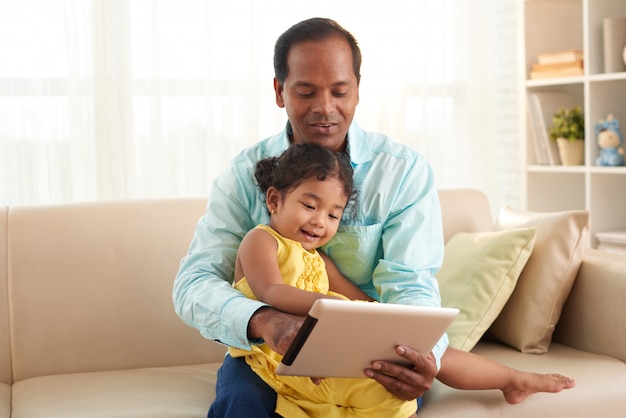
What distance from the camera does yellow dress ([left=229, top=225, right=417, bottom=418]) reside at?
1.66 metres

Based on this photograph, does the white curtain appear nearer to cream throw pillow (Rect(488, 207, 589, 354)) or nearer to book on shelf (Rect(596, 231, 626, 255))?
book on shelf (Rect(596, 231, 626, 255))

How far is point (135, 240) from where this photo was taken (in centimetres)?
229

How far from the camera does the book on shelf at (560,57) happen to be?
3.45 metres

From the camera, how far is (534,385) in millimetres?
1906

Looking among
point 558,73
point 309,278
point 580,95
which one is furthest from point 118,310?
point 580,95

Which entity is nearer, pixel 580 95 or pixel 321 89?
pixel 321 89

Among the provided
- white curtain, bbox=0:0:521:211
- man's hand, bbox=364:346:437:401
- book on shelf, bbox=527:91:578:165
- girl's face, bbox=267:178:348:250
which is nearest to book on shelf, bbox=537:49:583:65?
book on shelf, bbox=527:91:578:165

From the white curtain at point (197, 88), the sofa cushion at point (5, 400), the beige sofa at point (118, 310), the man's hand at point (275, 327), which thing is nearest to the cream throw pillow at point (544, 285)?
the beige sofa at point (118, 310)

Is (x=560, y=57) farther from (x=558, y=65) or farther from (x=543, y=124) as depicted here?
(x=543, y=124)

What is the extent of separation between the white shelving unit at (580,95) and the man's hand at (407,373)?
193 cm

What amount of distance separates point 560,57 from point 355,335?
95.4 inches

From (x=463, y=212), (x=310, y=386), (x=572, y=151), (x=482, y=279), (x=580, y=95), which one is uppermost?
(x=580, y=95)

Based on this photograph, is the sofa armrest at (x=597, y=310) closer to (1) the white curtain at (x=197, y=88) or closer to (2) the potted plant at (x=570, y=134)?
(2) the potted plant at (x=570, y=134)

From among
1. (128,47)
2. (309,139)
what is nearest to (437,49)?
(128,47)
